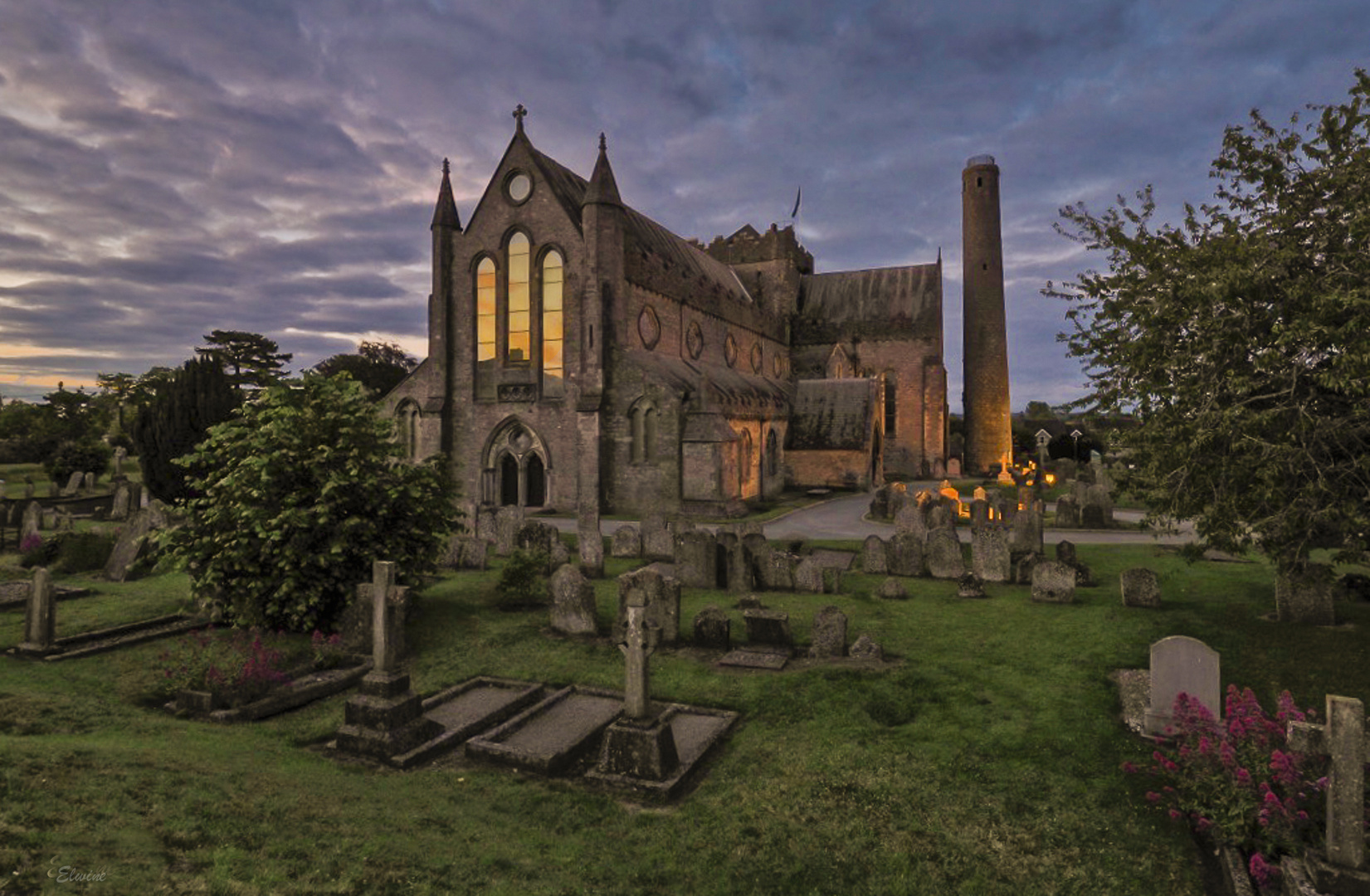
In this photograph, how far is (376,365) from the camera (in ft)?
178

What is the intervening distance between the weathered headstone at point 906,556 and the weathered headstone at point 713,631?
20.6 ft

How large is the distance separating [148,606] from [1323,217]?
61.4 feet

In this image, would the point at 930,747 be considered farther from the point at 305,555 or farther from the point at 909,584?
the point at 305,555

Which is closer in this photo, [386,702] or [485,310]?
[386,702]

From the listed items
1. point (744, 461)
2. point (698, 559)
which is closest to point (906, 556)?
point (698, 559)

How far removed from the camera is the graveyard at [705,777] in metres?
4.86

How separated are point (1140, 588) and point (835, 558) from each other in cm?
687

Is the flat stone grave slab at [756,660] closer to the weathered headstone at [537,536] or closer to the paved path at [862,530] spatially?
the weathered headstone at [537,536]

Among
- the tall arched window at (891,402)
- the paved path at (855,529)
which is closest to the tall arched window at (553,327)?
the paved path at (855,529)

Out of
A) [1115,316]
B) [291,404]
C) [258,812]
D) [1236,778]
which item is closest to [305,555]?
[291,404]

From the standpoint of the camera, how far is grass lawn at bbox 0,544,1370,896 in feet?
15.5

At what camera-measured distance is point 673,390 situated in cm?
2538

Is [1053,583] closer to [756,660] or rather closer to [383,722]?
[756,660]

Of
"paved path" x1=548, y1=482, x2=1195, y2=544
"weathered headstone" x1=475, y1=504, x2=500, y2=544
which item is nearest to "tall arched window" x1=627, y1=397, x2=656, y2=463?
"paved path" x1=548, y1=482, x2=1195, y2=544
